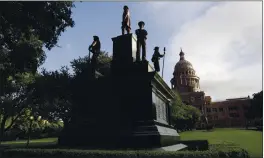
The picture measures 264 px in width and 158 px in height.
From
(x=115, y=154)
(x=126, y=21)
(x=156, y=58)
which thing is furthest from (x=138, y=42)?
(x=115, y=154)

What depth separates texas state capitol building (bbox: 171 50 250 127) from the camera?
366ft

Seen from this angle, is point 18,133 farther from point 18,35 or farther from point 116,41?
point 116,41

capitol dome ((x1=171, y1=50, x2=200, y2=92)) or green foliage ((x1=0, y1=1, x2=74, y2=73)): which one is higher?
capitol dome ((x1=171, y1=50, x2=200, y2=92))

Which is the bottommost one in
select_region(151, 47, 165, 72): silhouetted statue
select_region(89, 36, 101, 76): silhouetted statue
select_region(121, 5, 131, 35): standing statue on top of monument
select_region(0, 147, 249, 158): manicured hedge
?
select_region(0, 147, 249, 158): manicured hedge

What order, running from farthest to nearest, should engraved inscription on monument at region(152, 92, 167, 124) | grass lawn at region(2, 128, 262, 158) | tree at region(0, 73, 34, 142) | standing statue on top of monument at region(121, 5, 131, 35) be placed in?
tree at region(0, 73, 34, 142), grass lawn at region(2, 128, 262, 158), standing statue on top of monument at region(121, 5, 131, 35), engraved inscription on monument at region(152, 92, 167, 124)

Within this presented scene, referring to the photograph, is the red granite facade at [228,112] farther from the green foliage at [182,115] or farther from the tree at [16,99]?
the tree at [16,99]

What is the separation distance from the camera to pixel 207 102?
118m

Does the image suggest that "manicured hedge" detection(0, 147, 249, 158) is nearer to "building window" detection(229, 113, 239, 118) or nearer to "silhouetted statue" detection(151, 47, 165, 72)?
"silhouetted statue" detection(151, 47, 165, 72)

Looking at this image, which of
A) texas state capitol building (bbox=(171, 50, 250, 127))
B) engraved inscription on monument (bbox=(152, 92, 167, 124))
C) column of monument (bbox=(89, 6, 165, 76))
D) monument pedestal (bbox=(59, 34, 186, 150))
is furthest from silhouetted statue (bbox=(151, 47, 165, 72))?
texas state capitol building (bbox=(171, 50, 250, 127))

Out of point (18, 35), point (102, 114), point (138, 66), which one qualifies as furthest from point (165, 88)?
point (18, 35)

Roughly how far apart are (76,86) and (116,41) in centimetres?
332

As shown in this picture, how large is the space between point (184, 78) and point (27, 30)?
352 ft

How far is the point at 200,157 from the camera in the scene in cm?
891

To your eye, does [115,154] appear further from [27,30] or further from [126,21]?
[27,30]
